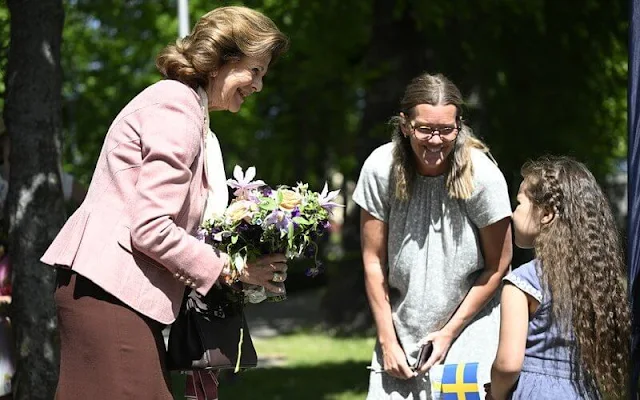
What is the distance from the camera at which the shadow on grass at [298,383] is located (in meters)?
8.86

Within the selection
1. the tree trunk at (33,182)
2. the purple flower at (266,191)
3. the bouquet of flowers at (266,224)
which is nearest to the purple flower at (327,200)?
the bouquet of flowers at (266,224)

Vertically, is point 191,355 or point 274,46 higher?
point 274,46

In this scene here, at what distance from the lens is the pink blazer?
11.2ft

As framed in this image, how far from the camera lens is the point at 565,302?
3.70 meters

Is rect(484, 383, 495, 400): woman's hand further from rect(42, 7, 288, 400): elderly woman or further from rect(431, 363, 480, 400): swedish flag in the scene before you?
rect(42, 7, 288, 400): elderly woman

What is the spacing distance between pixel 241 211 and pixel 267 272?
224 millimetres

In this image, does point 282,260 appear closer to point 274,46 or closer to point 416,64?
point 274,46

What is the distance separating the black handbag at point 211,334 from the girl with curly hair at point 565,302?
2.85 ft

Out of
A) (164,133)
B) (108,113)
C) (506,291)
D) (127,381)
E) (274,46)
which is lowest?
(127,381)

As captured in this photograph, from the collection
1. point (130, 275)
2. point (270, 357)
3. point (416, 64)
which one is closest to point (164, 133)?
point (130, 275)

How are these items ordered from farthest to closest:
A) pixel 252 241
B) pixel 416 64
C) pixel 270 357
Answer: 1. pixel 416 64
2. pixel 270 357
3. pixel 252 241

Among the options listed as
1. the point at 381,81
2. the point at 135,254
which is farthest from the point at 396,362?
the point at 381,81

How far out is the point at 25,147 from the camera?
579 centimetres

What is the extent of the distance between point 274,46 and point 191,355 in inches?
42.1
